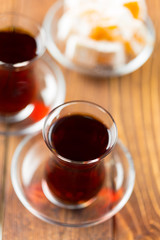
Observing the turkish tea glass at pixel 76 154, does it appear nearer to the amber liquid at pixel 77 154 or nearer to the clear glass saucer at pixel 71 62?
the amber liquid at pixel 77 154

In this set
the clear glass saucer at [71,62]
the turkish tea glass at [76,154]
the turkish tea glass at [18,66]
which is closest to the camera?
the turkish tea glass at [76,154]

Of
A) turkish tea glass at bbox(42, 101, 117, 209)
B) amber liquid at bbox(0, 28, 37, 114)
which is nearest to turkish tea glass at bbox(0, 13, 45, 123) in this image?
amber liquid at bbox(0, 28, 37, 114)

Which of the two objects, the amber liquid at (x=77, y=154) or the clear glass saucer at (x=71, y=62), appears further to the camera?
the clear glass saucer at (x=71, y=62)

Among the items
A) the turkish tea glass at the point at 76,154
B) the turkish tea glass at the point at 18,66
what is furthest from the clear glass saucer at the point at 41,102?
the turkish tea glass at the point at 76,154

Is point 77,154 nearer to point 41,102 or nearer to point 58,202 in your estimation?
point 58,202

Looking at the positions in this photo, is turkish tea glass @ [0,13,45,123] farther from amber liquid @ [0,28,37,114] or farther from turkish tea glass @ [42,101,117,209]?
turkish tea glass @ [42,101,117,209]

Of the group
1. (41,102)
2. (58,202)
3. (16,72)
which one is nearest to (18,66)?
(16,72)
